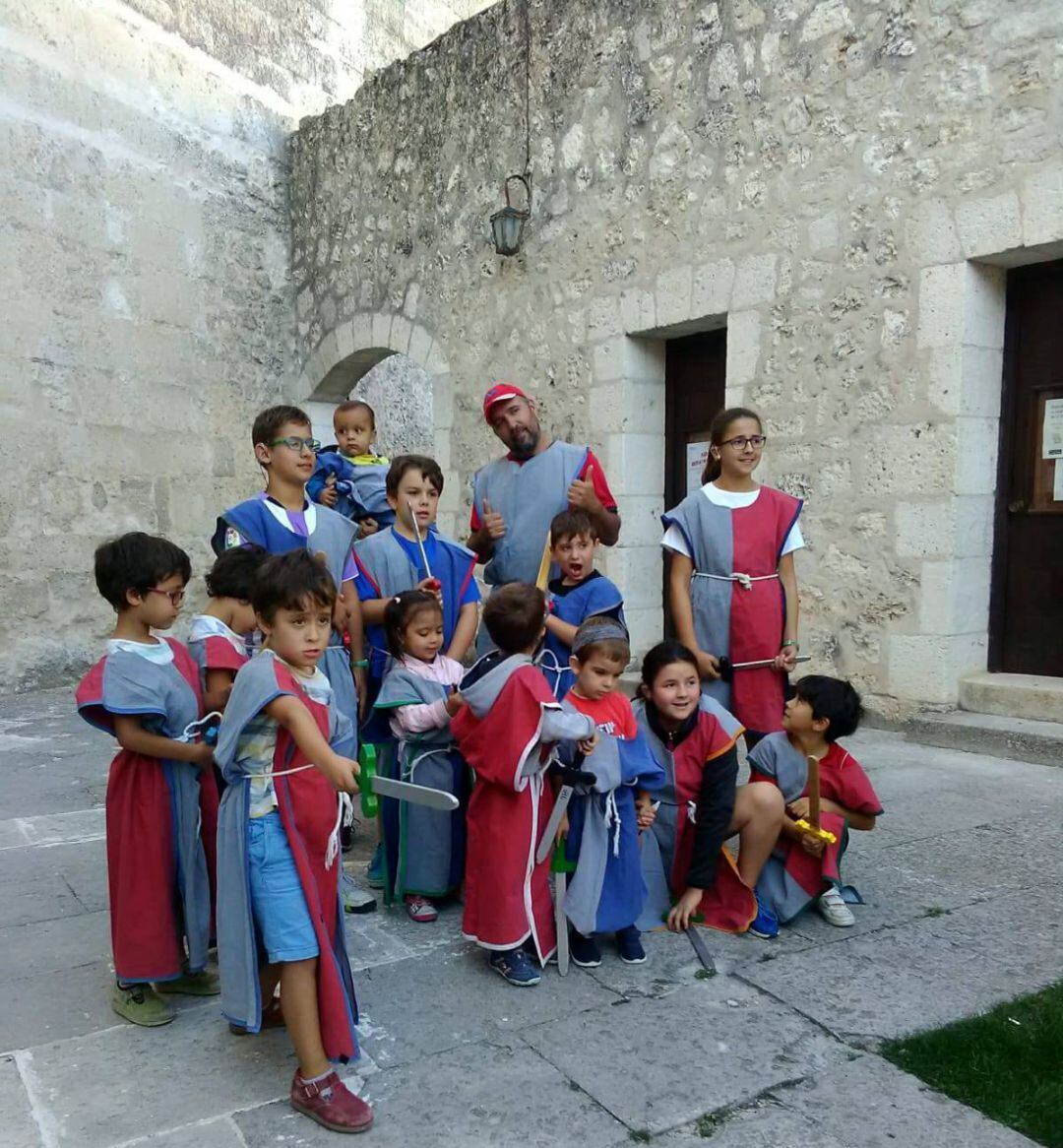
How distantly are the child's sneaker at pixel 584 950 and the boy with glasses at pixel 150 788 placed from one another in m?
0.83

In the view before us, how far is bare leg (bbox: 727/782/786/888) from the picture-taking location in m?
2.52

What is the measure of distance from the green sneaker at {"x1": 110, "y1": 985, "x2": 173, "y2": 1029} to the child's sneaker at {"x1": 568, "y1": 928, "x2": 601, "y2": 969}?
91 cm

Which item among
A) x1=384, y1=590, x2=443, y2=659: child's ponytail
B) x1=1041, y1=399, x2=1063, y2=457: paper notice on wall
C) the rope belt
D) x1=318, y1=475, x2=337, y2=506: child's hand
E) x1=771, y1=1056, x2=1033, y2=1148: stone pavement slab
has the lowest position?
x1=771, y1=1056, x2=1033, y2=1148: stone pavement slab

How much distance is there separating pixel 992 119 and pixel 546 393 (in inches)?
115

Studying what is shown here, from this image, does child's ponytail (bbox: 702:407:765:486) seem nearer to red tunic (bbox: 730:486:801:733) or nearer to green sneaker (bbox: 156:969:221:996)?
red tunic (bbox: 730:486:801:733)

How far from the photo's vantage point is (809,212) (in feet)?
15.5

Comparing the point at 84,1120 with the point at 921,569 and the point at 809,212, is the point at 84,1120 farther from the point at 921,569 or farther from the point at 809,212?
the point at 809,212

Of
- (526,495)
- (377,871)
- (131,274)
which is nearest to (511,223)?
(131,274)

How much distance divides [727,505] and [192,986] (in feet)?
6.42

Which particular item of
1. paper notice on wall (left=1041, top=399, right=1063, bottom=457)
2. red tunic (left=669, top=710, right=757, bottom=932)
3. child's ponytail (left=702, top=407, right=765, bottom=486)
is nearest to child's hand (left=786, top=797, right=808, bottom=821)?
red tunic (left=669, top=710, right=757, bottom=932)

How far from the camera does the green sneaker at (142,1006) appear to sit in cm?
211

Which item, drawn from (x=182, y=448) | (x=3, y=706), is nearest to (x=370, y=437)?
(x=3, y=706)

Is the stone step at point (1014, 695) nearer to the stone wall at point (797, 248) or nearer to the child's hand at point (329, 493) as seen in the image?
the stone wall at point (797, 248)

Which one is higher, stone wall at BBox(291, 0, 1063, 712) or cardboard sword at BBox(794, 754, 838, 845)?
stone wall at BBox(291, 0, 1063, 712)
